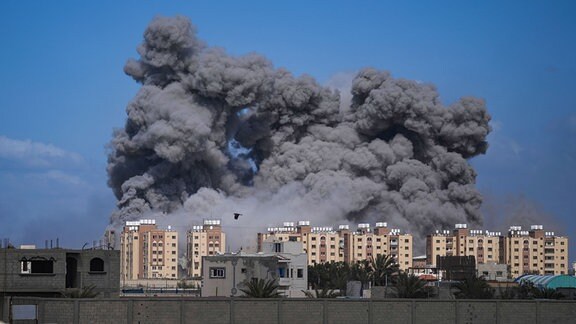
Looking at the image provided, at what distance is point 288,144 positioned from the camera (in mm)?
147625

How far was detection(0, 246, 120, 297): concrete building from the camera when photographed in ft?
219

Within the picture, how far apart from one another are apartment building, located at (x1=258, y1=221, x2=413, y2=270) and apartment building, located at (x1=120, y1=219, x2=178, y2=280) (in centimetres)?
865

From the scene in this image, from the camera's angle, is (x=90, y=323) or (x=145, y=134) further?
(x=145, y=134)

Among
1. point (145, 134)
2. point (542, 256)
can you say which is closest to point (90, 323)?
point (145, 134)

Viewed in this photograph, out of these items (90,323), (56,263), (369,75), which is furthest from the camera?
(369,75)

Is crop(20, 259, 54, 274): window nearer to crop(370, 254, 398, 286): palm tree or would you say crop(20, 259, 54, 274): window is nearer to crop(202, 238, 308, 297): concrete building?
crop(202, 238, 308, 297): concrete building

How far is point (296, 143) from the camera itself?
150000 millimetres

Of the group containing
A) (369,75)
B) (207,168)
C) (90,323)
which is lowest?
(90,323)

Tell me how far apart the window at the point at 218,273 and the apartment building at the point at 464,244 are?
57203 mm

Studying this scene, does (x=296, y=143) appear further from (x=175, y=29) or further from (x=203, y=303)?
(x=203, y=303)

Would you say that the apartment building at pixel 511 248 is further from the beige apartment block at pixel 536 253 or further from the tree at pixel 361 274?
the tree at pixel 361 274

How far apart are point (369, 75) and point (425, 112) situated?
778 centimetres

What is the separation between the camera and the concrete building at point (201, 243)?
432 feet

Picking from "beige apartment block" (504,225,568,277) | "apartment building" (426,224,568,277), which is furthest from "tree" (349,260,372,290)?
"beige apartment block" (504,225,568,277)
